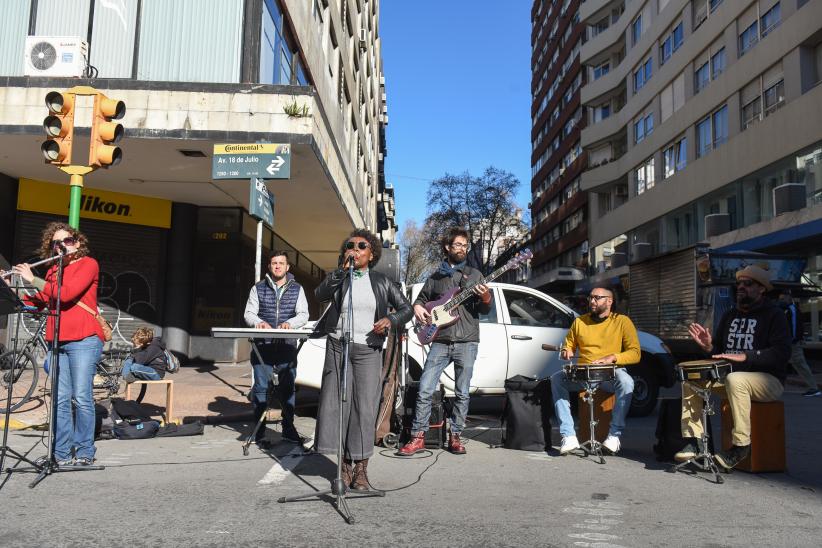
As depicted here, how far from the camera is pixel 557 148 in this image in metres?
57.1

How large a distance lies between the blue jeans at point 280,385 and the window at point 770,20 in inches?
904

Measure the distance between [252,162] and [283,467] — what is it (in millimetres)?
4252

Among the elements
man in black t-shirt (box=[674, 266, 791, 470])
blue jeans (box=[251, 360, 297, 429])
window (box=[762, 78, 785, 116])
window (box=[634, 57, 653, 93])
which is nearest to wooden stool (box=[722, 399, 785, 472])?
man in black t-shirt (box=[674, 266, 791, 470])

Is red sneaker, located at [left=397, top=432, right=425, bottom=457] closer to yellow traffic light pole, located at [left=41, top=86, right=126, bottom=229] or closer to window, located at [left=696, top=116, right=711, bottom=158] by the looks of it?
yellow traffic light pole, located at [left=41, top=86, right=126, bottom=229]

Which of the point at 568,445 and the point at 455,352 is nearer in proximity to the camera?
the point at 568,445

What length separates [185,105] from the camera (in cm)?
1141

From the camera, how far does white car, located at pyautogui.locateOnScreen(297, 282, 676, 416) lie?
8406 millimetres

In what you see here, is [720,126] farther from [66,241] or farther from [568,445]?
[66,241]

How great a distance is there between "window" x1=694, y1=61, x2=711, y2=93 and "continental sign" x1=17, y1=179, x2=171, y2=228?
2363 centimetres

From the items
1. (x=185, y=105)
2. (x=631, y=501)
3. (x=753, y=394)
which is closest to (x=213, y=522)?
(x=631, y=501)

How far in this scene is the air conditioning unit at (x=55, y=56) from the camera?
11.3 m

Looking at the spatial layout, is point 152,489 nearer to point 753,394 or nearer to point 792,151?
point 753,394

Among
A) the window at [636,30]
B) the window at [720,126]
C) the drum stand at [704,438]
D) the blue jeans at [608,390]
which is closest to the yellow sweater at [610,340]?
the blue jeans at [608,390]

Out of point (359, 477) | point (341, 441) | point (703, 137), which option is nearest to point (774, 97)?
point (703, 137)
